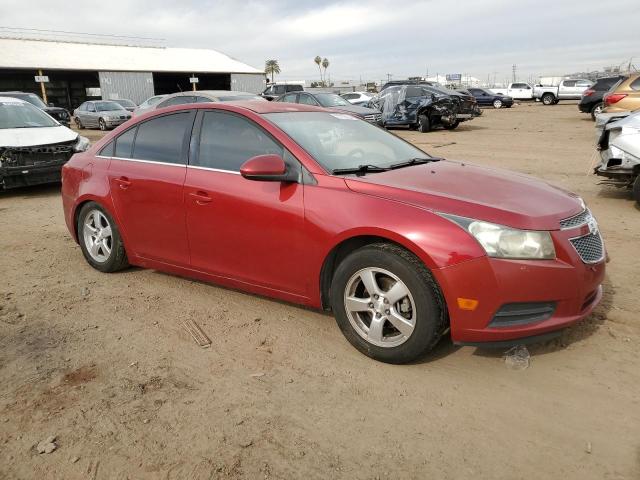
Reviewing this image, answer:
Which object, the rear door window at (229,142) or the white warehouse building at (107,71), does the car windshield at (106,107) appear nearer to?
the white warehouse building at (107,71)

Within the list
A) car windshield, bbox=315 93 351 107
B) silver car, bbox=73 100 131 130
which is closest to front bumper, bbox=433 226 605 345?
car windshield, bbox=315 93 351 107

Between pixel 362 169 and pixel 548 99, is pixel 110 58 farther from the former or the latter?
pixel 362 169

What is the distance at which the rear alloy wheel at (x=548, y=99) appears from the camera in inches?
1433

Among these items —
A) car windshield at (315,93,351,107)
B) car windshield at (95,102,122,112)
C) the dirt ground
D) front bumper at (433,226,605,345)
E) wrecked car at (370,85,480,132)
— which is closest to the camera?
the dirt ground

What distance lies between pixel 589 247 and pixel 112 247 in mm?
3893

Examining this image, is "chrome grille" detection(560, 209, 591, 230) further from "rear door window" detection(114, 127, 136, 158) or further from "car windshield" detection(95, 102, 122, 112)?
"car windshield" detection(95, 102, 122, 112)

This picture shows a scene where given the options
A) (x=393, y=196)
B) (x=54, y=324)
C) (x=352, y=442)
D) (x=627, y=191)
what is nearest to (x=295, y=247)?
(x=393, y=196)

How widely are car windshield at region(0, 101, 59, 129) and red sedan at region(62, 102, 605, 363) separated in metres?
5.80

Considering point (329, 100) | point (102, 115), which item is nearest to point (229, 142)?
point (329, 100)

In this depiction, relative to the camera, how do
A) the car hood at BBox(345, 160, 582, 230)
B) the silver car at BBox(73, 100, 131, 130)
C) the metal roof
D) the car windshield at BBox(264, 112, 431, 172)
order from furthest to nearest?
1. the metal roof
2. the silver car at BBox(73, 100, 131, 130)
3. the car windshield at BBox(264, 112, 431, 172)
4. the car hood at BBox(345, 160, 582, 230)

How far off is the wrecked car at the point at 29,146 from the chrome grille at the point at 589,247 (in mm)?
8418

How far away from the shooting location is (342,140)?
13.0 feet

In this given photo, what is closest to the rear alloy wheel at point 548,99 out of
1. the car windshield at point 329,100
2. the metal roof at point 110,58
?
the car windshield at point 329,100

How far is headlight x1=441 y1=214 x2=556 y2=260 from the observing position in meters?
2.84
